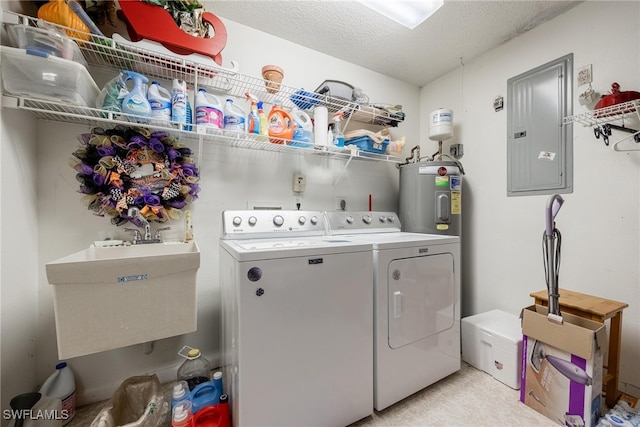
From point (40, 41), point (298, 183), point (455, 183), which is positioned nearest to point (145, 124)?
point (40, 41)

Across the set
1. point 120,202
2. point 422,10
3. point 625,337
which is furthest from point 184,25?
point 625,337

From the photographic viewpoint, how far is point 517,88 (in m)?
2.00

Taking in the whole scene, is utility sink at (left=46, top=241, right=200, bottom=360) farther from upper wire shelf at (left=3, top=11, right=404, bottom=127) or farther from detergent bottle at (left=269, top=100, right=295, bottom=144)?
upper wire shelf at (left=3, top=11, right=404, bottom=127)

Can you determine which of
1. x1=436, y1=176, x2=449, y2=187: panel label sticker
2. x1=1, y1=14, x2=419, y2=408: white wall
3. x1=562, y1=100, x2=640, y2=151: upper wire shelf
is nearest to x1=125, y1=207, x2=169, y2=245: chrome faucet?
x1=1, y1=14, x2=419, y2=408: white wall

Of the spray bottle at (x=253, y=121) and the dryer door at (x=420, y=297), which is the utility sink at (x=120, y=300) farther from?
the dryer door at (x=420, y=297)

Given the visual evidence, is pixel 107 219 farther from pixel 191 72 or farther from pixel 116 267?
pixel 191 72

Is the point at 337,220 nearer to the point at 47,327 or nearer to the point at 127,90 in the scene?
the point at 127,90

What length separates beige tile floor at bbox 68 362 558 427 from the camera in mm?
1314

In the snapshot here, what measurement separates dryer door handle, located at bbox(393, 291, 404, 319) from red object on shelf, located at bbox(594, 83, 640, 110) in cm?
161

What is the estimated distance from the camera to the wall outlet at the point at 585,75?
1617mm

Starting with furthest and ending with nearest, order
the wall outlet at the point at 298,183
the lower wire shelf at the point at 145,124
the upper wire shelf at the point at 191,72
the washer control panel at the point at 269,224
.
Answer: the wall outlet at the point at 298,183 → the washer control panel at the point at 269,224 → the upper wire shelf at the point at 191,72 → the lower wire shelf at the point at 145,124

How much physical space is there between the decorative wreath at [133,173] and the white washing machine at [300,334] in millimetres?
653

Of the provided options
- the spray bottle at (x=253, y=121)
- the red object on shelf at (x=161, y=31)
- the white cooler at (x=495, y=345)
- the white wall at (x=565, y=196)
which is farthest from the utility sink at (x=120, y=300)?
the white wall at (x=565, y=196)

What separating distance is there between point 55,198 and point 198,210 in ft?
2.32
